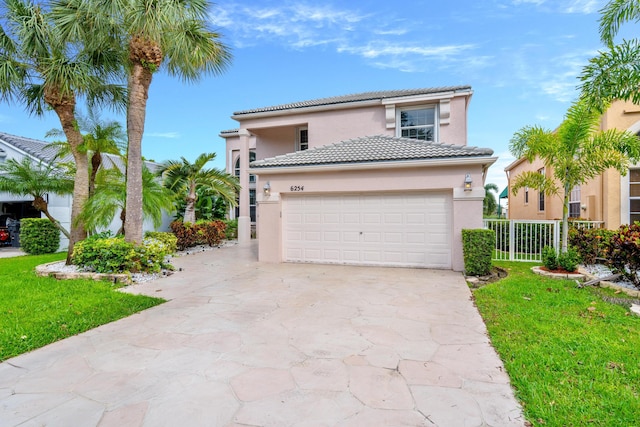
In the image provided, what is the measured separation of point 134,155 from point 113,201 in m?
2.16

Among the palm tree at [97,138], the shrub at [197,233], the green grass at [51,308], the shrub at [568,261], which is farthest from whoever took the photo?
the shrub at [197,233]

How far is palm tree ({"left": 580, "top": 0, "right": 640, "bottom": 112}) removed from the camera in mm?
7098

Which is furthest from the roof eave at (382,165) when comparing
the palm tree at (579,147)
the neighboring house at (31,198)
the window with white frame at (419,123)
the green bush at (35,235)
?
the green bush at (35,235)

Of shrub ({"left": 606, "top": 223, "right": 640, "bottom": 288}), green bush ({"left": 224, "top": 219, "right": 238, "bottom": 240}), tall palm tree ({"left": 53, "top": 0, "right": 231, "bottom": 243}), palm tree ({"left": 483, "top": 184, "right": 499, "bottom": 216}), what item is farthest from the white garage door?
palm tree ({"left": 483, "top": 184, "right": 499, "bottom": 216})

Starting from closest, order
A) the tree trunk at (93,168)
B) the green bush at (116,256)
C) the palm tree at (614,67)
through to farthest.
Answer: the palm tree at (614,67) → the green bush at (116,256) → the tree trunk at (93,168)

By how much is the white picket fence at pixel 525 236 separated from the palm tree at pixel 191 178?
12919 mm

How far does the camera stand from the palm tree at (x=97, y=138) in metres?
10.7

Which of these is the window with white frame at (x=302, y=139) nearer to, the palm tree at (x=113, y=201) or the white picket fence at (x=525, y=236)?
the palm tree at (x=113, y=201)

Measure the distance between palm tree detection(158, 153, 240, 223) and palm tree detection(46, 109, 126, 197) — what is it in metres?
5.05

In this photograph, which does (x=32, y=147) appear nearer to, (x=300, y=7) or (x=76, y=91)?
(x=76, y=91)

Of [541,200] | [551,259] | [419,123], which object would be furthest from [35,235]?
[541,200]

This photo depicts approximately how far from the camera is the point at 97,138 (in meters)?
10.8

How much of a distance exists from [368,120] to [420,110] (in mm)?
2409

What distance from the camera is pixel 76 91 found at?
10.1 meters
